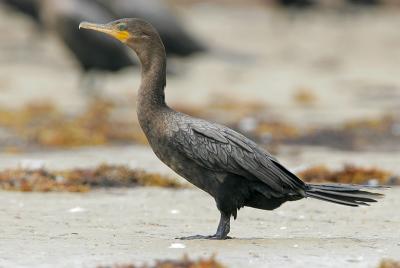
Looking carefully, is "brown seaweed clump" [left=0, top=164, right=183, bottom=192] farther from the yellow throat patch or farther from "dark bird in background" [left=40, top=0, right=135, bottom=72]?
"dark bird in background" [left=40, top=0, right=135, bottom=72]

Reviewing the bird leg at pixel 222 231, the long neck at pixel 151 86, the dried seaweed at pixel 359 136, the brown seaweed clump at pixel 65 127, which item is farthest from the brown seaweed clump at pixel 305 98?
the bird leg at pixel 222 231

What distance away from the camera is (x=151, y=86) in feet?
24.3

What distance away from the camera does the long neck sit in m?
7.26

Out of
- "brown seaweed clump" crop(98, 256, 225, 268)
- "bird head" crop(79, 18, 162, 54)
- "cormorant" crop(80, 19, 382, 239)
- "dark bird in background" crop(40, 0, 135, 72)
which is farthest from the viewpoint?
"dark bird in background" crop(40, 0, 135, 72)

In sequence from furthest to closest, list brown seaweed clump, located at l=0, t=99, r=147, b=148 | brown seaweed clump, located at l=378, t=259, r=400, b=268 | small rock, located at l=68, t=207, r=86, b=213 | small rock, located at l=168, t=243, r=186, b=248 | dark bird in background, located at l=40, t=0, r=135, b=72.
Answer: dark bird in background, located at l=40, t=0, r=135, b=72, brown seaweed clump, located at l=0, t=99, r=147, b=148, small rock, located at l=68, t=207, r=86, b=213, small rock, located at l=168, t=243, r=186, b=248, brown seaweed clump, located at l=378, t=259, r=400, b=268

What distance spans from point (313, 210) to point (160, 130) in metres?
2.32

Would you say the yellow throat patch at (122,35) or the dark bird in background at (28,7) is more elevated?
the dark bird in background at (28,7)

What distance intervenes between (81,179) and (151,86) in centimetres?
282

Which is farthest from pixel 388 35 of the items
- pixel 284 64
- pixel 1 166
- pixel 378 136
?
pixel 1 166

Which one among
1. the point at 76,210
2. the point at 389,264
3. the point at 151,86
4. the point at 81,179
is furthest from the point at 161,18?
the point at 389,264

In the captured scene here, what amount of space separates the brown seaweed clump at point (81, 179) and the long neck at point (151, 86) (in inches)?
95.9

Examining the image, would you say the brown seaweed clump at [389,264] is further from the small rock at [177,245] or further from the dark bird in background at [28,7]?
the dark bird in background at [28,7]

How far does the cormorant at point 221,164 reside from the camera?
704 centimetres

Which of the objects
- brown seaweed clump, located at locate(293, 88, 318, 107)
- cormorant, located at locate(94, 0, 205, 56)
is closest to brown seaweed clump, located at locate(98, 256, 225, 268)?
brown seaweed clump, located at locate(293, 88, 318, 107)
